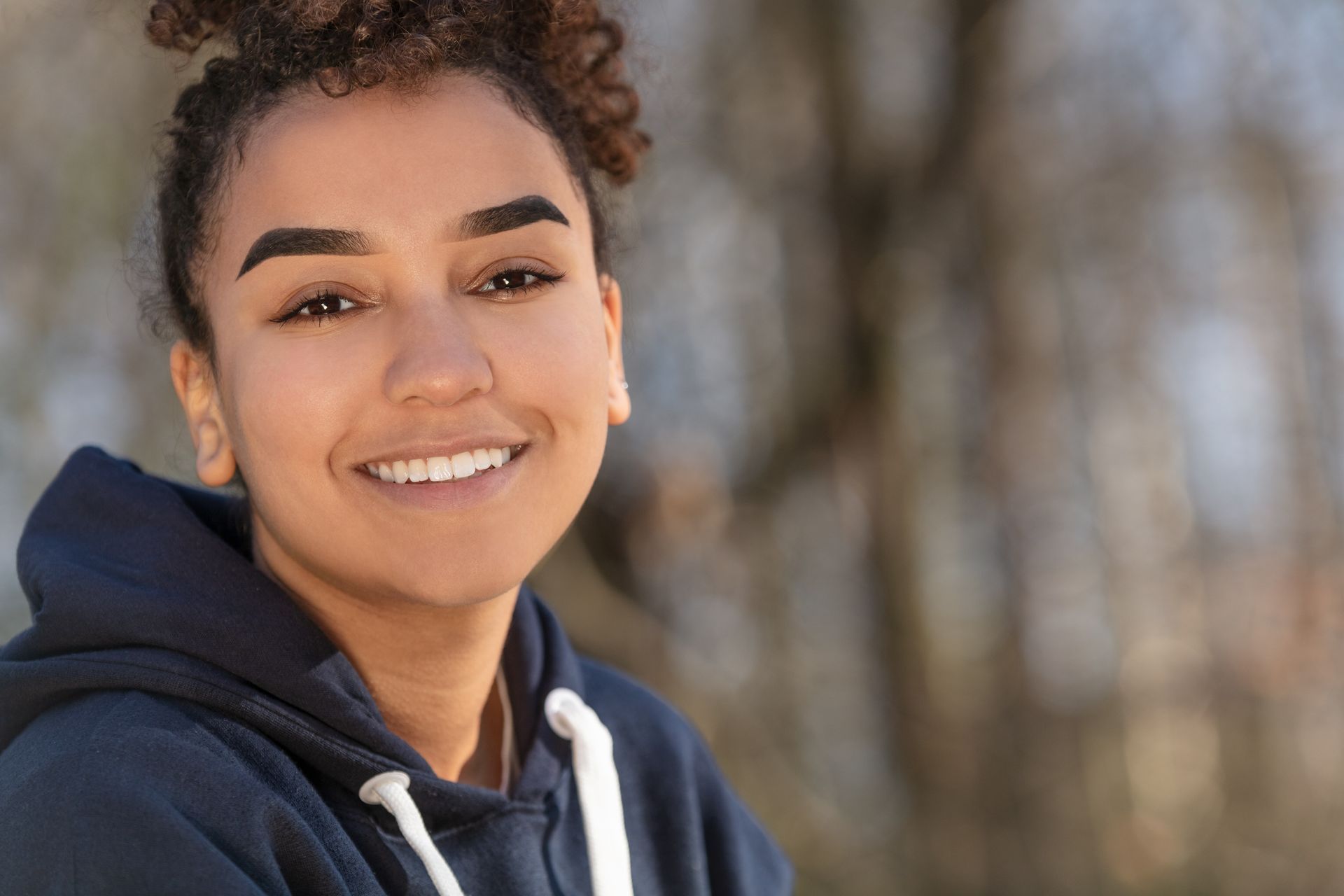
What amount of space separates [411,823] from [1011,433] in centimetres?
319

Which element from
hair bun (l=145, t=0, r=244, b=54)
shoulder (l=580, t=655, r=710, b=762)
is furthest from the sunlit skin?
shoulder (l=580, t=655, r=710, b=762)

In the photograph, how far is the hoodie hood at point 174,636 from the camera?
151 centimetres

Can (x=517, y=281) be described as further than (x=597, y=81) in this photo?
No

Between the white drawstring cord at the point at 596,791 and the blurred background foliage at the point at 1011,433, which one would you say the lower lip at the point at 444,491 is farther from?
the blurred background foliage at the point at 1011,433

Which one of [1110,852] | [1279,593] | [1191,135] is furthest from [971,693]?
[1191,135]

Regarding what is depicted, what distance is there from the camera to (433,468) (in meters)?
1.61

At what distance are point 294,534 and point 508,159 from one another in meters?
0.51

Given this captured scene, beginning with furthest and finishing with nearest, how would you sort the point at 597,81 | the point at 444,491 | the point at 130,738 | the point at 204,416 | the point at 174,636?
the point at 597,81, the point at 204,416, the point at 444,491, the point at 174,636, the point at 130,738

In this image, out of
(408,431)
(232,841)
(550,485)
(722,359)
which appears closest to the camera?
(232,841)

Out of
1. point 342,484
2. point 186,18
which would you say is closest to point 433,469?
point 342,484

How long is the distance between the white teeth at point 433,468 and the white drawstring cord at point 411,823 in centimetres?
33

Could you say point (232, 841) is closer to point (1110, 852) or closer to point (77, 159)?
point (77, 159)

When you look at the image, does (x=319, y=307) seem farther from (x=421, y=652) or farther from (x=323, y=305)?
(x=421, y=652)

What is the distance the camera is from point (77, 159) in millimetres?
3492
